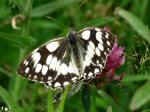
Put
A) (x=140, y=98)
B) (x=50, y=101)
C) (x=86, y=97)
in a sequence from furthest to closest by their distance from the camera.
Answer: (x=86, y=97), (x=50, y=101), (x=140, y=98)

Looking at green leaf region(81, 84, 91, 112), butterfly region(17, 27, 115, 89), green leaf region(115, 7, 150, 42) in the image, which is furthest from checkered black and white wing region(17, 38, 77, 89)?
green leaf region(115, 7, 150, 42)

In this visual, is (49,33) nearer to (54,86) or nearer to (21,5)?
(21,5)

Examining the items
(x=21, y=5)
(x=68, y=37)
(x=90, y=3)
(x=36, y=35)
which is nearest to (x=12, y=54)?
(x=36, y=35)

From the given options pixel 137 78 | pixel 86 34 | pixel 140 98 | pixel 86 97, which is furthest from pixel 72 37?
pixel 140 98

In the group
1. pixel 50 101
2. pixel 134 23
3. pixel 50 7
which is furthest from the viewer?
pixel 50 7

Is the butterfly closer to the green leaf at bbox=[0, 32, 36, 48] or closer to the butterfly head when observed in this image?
the butterfly head

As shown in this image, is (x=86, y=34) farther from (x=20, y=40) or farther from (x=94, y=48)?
(x=20, y=40)

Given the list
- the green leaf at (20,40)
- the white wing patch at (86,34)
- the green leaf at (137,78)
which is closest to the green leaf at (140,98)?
the green leaf at (137,78)
